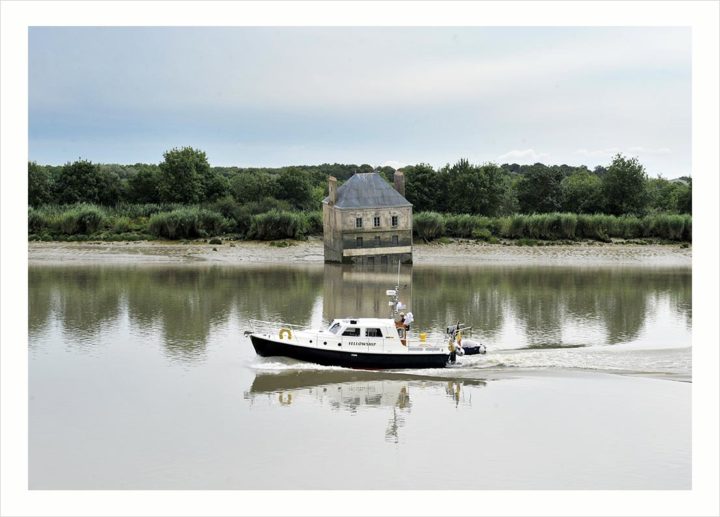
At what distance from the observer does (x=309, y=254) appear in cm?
5775

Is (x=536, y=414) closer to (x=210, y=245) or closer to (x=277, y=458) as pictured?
(x=277, y=458)

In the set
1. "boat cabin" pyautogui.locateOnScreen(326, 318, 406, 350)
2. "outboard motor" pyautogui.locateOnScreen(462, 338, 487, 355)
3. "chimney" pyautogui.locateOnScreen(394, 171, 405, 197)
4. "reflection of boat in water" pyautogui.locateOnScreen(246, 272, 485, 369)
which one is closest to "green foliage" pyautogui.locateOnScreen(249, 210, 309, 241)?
Result: "chimney" pyautogui.locateOnScreen(394, 171, 405, 197)

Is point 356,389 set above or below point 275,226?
below

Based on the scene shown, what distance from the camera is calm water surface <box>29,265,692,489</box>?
17.3 m

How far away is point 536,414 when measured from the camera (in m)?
21.3

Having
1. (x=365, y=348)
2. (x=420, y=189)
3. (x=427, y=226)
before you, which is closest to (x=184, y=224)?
(x=427, y=226)

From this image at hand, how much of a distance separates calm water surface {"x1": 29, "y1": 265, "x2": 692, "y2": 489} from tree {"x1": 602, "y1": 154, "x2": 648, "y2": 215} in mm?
32389

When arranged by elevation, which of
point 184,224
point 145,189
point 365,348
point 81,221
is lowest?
point 365,348

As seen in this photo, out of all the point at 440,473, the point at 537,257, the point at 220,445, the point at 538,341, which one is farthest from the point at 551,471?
the point at 537,257

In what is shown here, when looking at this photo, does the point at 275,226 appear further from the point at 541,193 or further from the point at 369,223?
the point at 541,193

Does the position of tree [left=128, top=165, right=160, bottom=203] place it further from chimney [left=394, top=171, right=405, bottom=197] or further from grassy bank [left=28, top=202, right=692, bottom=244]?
chimney [left=394, top=171, right=405, bottom=197]

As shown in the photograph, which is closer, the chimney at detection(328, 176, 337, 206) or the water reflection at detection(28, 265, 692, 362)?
the water reflection at detection(28, 265, 692, 362)

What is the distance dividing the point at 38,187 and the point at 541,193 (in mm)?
38938

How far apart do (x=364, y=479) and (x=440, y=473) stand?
1428mm
